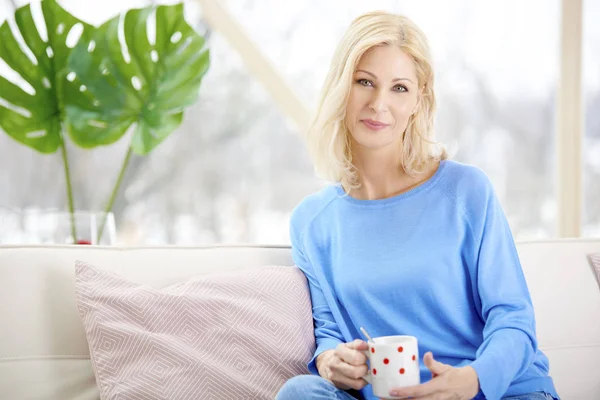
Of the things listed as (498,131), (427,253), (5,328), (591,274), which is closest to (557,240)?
(591,274)

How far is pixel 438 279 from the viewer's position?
167cm

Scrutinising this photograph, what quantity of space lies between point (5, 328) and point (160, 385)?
1.32 ft

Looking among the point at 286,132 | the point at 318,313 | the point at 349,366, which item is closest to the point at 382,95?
the point at 318,313

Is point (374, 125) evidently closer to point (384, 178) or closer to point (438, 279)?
point (384, 178)

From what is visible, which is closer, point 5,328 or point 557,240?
point 5,328

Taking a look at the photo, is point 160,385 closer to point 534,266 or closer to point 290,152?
point 534,266

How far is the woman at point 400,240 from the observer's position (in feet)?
5.22

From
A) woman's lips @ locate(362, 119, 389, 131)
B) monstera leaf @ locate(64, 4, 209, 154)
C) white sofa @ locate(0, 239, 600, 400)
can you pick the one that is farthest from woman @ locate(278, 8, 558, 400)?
monstera leaf @ locate(64, 4, 209, 154)

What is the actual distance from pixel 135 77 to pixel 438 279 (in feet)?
5.94

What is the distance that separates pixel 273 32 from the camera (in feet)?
11.9

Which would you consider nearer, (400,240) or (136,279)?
(400,240)

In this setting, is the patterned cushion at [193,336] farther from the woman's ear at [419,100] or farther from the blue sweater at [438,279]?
the woman's ear at [419,100]

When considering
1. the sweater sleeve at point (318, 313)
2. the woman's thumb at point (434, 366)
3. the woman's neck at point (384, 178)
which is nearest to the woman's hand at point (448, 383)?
the woman's thumb at point (434, 366)

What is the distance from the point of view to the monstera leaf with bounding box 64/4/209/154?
2980 millimetres
